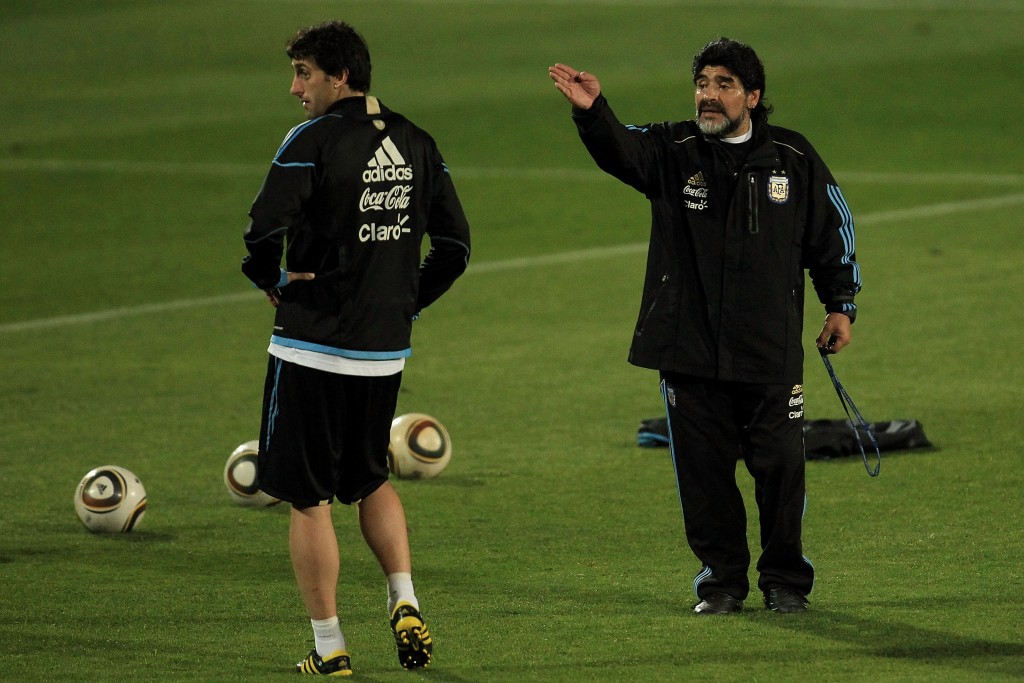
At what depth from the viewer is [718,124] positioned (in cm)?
638

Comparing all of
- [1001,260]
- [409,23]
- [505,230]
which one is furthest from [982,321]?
[409,23]

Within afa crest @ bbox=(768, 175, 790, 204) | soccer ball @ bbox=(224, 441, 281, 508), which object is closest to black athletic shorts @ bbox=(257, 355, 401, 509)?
afa crest @ bbox=(768, 175, 790, 204)

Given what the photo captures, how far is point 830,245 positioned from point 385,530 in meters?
1.90

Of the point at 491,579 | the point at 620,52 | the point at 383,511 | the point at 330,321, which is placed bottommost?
the point at 491,579

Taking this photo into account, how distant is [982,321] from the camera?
12.8 m

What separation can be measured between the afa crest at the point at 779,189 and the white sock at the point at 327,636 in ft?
6.77

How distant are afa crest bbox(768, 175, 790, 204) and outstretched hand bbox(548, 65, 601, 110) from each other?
0.67 meters

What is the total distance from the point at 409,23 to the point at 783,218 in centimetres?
2930

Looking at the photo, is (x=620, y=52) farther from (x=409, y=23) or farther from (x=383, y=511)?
(x=383, y=511)

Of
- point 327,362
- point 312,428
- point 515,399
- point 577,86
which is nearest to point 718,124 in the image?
point 577,86

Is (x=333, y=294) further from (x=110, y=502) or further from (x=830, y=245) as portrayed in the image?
(x=110, y=502)

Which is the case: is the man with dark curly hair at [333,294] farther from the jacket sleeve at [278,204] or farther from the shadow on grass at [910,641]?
the shadow on grass at [910,641]

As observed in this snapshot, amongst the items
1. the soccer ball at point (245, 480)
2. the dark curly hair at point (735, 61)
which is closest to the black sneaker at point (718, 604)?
the dark curly hair at point (735, 61)

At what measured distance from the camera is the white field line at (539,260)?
14008 millimetres
